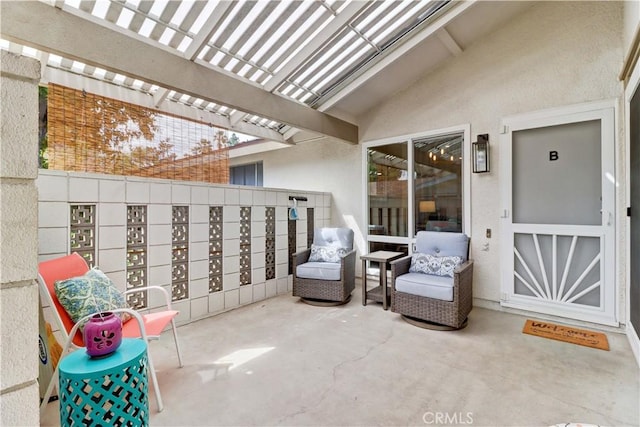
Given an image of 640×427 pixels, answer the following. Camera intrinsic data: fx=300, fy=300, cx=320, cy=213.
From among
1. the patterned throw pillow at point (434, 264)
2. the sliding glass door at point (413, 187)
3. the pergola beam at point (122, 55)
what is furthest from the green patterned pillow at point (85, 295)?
the sliding glass door at point (413, 187)

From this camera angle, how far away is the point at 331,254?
13.7 ft

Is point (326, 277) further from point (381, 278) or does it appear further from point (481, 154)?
point (481, 154)

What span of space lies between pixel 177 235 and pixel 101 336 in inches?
73.2

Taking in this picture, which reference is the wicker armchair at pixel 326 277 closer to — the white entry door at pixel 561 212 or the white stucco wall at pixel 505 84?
the white stucco wall at pixel 505 84

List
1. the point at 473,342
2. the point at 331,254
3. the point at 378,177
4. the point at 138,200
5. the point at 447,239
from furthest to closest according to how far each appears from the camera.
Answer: the point at 378,177 < the point at 331,254 < the point at 447,239 < the point at 138,200 < the point at 473,342

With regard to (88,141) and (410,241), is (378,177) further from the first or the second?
(88,141)

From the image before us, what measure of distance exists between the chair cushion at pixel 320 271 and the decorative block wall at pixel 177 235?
609 millimetres

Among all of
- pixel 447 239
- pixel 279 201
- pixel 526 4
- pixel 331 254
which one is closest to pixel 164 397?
pixel 331 254

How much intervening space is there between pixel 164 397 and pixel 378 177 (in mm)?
3902

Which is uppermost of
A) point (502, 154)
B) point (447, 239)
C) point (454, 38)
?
point (454, 38)

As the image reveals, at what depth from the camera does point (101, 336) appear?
1549 mm

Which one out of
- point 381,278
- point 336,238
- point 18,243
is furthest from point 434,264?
point 18,243

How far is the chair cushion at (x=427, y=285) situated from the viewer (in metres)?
2.99

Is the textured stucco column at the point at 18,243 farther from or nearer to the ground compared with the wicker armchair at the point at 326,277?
farther from the ground
